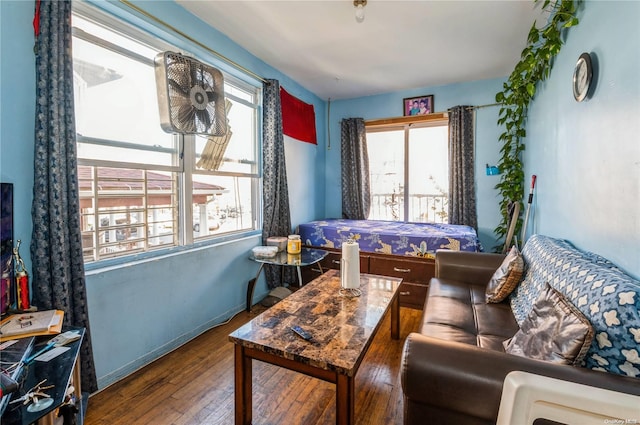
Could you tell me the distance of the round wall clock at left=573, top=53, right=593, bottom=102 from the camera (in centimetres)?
154

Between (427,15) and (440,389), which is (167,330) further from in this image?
(427,15)

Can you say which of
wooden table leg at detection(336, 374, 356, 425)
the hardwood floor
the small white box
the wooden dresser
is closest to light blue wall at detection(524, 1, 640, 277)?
the wooden dresser

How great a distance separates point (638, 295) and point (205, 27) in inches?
116

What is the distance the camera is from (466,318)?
173 cm

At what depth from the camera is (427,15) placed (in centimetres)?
223

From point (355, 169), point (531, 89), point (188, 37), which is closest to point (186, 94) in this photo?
point (188, 37)

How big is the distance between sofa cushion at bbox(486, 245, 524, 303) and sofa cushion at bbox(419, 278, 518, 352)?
5 centimetres

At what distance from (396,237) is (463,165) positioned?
137 centimetres

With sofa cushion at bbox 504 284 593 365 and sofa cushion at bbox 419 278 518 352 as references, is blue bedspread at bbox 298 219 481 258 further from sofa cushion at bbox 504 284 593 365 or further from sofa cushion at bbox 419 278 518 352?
sofa cushion at bbox 504 284 593 365

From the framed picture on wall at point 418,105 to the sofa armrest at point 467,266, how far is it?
6.95ft

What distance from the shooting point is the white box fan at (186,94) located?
187 centimetres

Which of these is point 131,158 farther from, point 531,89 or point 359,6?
point 531,89

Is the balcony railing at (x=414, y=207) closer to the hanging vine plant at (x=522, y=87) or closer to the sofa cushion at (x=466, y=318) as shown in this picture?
the hanging vine plant at (x=522, y=87)

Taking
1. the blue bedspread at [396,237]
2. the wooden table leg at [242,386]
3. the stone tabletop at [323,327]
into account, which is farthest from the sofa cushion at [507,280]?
the wooden table leg at [242,386]
